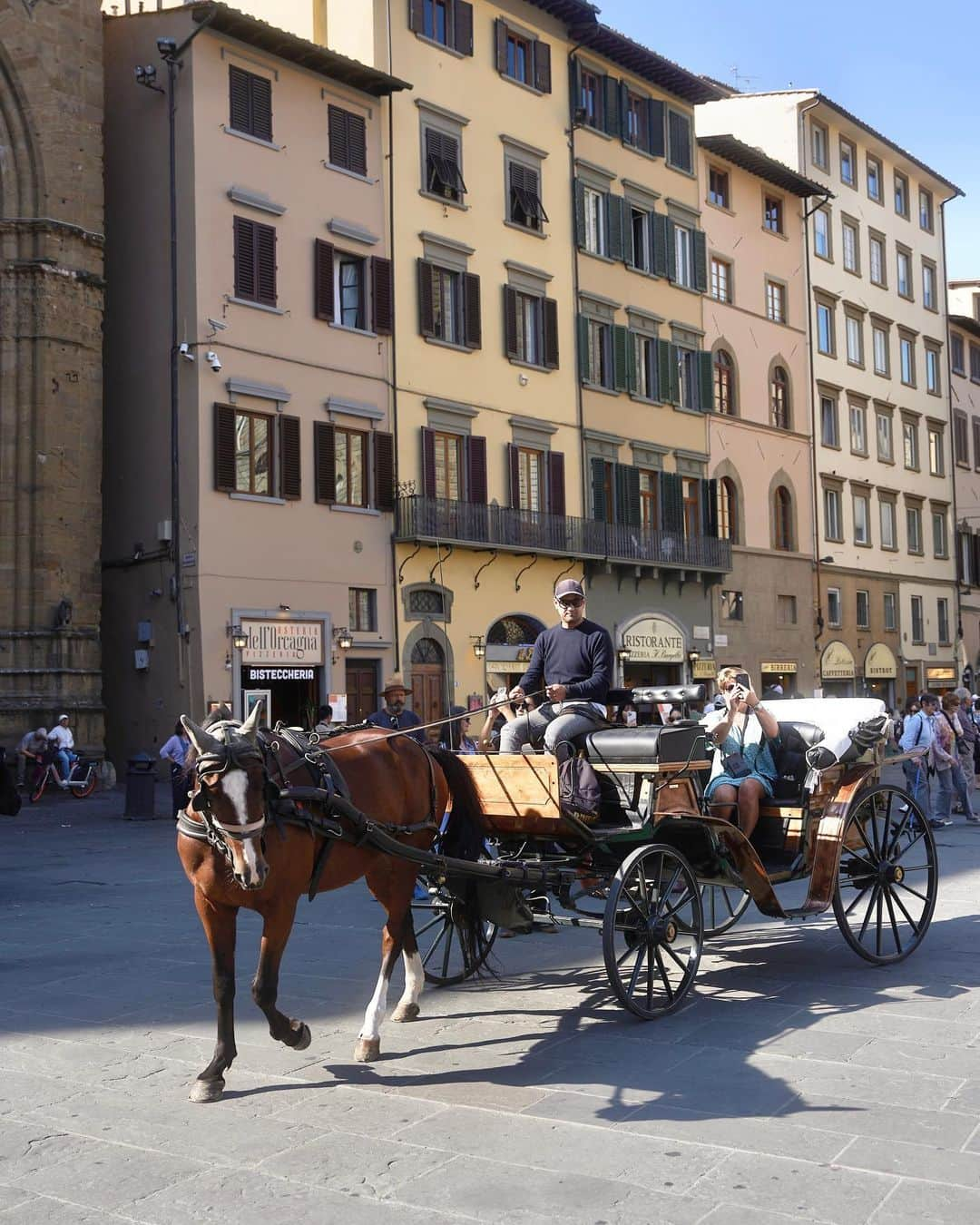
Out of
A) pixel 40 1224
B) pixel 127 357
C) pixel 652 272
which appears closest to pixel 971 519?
pixel 652 272

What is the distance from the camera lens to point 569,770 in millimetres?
7844

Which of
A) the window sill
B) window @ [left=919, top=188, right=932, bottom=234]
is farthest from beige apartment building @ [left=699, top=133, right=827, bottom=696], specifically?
the window sill

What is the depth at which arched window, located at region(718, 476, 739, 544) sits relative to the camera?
38406 mm

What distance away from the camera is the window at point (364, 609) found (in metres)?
28.1

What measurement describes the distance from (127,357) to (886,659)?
27.3m

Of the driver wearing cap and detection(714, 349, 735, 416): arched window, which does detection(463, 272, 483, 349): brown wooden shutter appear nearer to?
detection(714, 349, 735, 416): arched window

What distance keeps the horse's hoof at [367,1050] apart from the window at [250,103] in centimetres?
2301

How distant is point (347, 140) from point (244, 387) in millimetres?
6183

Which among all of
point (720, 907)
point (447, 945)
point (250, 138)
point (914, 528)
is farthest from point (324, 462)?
point (914, 528)

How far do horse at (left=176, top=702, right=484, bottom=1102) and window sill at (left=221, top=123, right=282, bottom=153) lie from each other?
21352mm

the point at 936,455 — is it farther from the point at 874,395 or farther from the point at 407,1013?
the point at 407,1013

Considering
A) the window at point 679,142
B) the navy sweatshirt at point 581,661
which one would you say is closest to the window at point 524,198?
the window at point 679,142

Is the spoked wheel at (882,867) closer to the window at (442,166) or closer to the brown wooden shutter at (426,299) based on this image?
the brown wooden shutter at (426,299)

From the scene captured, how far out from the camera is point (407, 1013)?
24.4 feet
